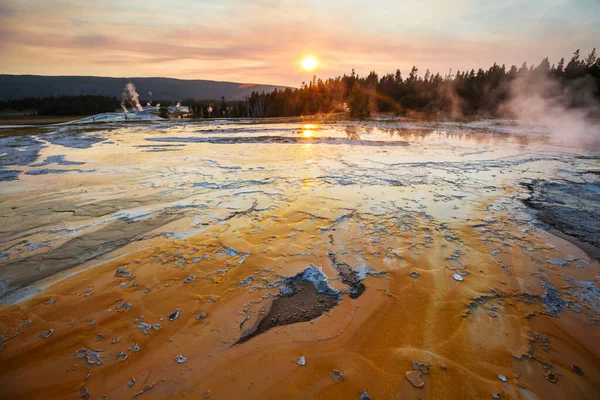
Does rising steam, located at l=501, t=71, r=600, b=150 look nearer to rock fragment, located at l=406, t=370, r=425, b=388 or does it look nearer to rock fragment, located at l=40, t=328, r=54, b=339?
rock fragment, located at l=406, t=370, r=425, b=388

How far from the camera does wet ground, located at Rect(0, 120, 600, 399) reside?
2102 mm

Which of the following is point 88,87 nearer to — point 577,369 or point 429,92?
point 429,92

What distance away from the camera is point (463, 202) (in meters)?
5.59

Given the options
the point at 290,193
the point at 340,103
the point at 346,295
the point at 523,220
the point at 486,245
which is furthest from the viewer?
the point at 340,103

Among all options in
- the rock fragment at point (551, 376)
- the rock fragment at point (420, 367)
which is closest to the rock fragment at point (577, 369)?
the rock fragment at point (551, 376)

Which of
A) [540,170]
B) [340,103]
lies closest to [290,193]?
[540,170]

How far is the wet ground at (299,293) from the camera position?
82.7 inches

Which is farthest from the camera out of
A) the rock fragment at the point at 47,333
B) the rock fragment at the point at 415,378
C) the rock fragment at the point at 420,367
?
the rock fragment at the point at 47,333

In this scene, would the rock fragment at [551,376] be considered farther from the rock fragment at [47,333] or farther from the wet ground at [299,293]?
the rock fragment at [47,333]

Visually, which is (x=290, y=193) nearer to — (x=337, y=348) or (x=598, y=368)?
(x=337, y=348)

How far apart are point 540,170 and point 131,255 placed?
10771mm

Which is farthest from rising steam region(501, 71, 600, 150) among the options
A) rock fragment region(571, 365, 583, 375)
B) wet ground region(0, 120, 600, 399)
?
rock fragment region(571, 365, 583, 375)

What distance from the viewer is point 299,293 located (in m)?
3.01

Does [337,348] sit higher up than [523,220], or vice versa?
[523,220]
